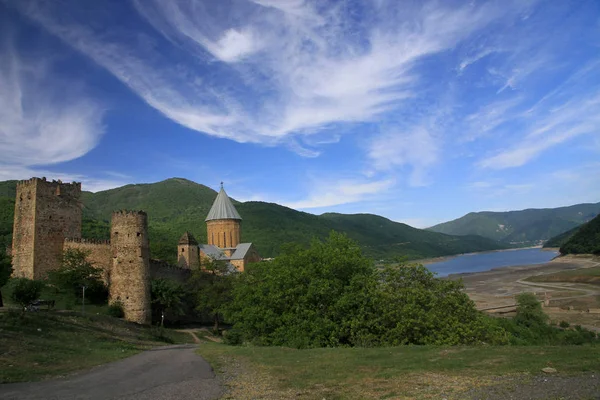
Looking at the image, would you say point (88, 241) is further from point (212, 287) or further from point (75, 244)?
point (212, 287)

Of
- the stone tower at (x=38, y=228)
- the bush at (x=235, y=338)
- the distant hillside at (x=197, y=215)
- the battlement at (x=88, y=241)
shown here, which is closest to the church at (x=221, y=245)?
the battlement at (x=88, y=241)

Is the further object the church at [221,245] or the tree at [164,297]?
the church at [221,245]

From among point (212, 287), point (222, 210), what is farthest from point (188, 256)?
point (222, 210)

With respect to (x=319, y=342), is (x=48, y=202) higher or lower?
higher

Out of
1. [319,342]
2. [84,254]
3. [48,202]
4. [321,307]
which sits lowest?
[319,342]

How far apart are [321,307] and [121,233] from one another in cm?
1377

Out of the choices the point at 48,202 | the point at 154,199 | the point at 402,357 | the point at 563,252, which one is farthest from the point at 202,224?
the point at 563,252

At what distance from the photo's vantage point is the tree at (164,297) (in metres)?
26.1

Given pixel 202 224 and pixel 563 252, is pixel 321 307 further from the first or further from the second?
pixel 563 252

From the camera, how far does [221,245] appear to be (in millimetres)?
47875

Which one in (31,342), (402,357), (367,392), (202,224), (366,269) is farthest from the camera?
(202,224)

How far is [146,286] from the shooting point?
24766 mm

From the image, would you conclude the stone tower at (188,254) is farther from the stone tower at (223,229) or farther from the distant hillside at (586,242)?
the distant hillside at (586,242)

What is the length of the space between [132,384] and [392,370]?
573 centimetres
